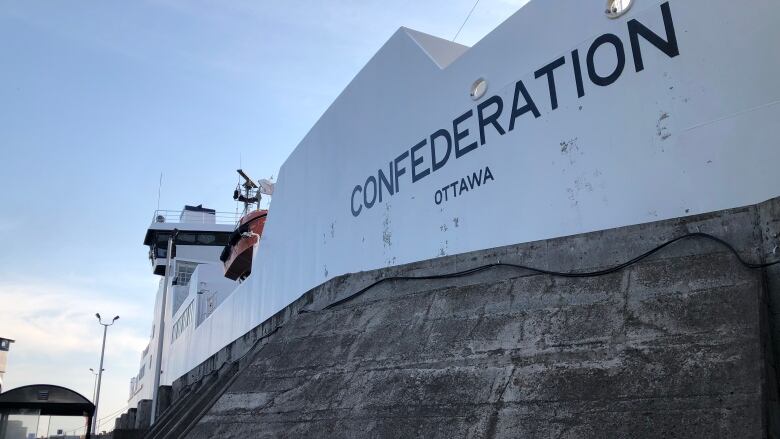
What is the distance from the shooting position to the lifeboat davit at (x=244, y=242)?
15.9 metres

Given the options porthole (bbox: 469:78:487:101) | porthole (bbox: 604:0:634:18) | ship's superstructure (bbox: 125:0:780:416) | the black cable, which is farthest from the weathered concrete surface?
porthole (bbox: 604:0:634:18)

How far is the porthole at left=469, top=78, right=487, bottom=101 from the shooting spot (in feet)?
17.1

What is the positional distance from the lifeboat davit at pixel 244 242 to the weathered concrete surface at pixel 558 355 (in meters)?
10.9

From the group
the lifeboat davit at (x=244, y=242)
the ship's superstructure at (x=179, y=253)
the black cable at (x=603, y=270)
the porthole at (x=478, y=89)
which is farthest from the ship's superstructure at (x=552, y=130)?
the ship's superstructure at (x=179, y=253)

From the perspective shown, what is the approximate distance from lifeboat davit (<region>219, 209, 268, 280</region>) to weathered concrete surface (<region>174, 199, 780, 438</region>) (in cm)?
1093

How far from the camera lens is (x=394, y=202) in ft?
20.8

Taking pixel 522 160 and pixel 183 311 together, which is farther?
pixel 183 311

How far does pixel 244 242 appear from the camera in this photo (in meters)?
16.1

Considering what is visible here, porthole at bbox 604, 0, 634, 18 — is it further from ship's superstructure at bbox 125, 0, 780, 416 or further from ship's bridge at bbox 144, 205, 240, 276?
ship's bridge at bbox 144, 205, 240, 276

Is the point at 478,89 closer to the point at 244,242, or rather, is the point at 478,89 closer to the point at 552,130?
the point at 552,130

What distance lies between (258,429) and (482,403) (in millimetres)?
1752

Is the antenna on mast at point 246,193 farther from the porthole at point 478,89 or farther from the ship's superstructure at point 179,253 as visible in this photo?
the porthole at point 478,89

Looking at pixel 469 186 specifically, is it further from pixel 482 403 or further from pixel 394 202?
pixel 482 403

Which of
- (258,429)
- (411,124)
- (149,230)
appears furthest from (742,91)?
(149,230)
